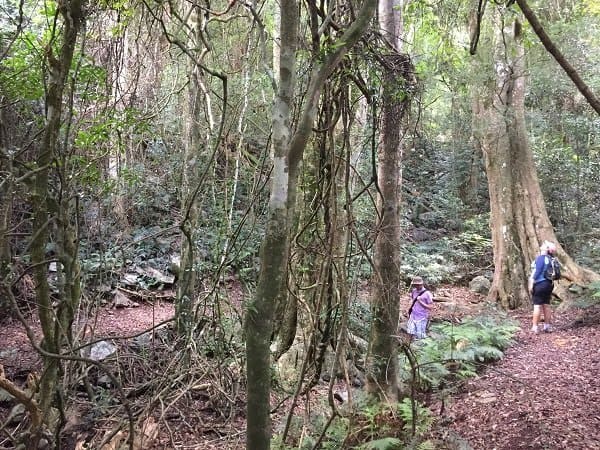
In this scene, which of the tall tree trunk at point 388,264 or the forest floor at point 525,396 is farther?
the tall tree trunk at point 388,264

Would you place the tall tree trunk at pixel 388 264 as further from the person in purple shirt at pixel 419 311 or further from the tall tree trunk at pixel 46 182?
the person in purple shirt at pixel 419 311

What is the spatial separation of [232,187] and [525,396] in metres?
5.03

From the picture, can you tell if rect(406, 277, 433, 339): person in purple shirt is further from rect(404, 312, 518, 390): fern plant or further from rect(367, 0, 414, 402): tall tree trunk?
rect(367, 0, 414, 402): tall tree trunk

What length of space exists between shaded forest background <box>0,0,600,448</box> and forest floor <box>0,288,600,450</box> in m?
0.35

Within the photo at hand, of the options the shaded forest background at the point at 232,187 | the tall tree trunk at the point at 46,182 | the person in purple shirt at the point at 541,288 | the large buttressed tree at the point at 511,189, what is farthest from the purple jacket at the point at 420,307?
the tall tree trunk at the point at 46,182

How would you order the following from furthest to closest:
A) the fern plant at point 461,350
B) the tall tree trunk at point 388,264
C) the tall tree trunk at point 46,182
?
the fern plant at point 461,350 → the tall tree trunk at point 388,264 → the tall tree trunk at point 46,182

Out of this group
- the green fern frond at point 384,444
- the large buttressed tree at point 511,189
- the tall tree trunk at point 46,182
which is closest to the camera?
the tall tree trunk at point 46,182

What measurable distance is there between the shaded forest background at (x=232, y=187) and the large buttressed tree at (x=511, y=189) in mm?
447

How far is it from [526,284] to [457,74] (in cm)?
492

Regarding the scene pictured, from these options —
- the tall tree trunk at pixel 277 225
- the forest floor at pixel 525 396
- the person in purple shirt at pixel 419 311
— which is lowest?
the forest floor at pixel 525 396

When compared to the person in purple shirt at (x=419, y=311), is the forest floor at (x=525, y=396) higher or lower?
lower

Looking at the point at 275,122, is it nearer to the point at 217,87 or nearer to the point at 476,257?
the point at 217,87

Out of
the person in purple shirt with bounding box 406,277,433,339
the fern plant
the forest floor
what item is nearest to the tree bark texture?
the forest floor

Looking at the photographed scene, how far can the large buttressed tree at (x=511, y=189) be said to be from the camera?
450 inches
